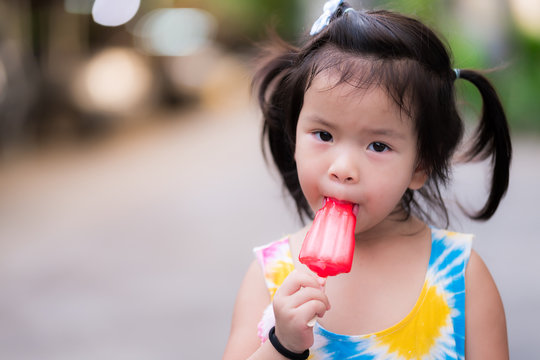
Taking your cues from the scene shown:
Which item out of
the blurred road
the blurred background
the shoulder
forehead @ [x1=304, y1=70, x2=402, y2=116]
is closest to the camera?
forehead @ [x1=304, y1=70, x2=402, y2=116]

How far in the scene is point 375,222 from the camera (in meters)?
1.51

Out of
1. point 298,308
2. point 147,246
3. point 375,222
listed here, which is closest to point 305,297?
point 298,308

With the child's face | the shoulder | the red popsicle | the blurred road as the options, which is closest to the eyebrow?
the child's face

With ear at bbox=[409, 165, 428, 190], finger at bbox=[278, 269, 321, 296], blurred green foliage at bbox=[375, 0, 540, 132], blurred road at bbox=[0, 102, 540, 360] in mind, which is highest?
blurred green foliage at bbox=[375, 0, 540, 132]

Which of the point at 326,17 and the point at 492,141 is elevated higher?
the point at 326,17

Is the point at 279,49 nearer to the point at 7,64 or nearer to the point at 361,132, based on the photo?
the point at 361,132

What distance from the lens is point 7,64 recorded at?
730 cm

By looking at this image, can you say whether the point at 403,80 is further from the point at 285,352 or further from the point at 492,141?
the point at 285,352

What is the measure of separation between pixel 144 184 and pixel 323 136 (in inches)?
210

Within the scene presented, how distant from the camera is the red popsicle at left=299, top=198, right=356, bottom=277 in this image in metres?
1.38

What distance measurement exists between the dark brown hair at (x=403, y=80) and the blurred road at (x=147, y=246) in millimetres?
486

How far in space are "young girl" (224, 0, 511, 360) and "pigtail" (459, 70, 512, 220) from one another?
68 mm

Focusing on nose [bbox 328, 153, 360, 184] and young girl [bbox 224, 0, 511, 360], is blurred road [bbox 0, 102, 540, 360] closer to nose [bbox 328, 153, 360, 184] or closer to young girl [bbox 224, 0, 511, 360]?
young girl [bbox 224, 0, 511, 360]

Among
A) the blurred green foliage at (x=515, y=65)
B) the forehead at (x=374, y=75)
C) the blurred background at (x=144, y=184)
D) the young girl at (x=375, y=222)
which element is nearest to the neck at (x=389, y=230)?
the young girl at (x=375, y=222)
